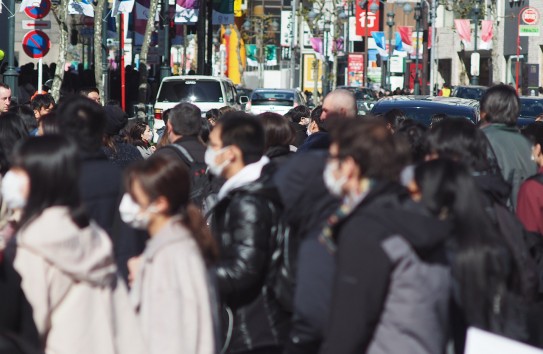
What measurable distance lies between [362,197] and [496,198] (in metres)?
2.07

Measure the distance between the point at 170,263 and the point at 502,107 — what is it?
13.6ft

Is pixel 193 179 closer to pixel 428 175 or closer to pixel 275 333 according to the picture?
Answer: pixel 275 333

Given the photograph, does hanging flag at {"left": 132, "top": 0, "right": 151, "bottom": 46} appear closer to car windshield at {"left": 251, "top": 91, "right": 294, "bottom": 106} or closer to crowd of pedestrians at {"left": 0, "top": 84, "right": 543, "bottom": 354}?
car windshield at {"left": 251, "top": 91, "right": 294, "bottom": 106}

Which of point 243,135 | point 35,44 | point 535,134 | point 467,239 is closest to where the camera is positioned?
point 467,239

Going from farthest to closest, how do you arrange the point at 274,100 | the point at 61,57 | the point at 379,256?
1. the point at 274,100
2. the point at 61,57
3. the point at 379,256

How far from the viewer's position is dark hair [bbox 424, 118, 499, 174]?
6.28 meters

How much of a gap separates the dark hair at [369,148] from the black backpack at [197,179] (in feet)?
9.86

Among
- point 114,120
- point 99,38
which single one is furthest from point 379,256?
point 99,38

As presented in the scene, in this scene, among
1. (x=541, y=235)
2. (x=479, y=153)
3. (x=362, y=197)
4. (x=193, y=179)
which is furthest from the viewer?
(x=193, y=179)

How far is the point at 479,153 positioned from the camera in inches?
254

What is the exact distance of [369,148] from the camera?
15.7ft

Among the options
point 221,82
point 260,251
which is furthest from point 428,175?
point 221,82

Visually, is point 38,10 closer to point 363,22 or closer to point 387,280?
point 387,280

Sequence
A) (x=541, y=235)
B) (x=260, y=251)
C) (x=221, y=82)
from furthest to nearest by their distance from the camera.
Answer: (x=221, y=82), (x=541, y=235), (x=260, y=251)
